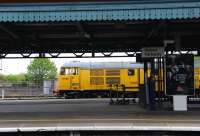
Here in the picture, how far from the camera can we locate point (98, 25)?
2039cm

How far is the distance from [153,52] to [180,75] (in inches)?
60.9

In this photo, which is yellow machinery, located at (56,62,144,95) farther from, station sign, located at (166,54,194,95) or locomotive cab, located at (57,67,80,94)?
station sign, located at (166,54,194,95)

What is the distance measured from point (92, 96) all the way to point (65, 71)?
10.9 ft

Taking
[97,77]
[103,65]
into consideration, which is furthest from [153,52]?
[97,77]

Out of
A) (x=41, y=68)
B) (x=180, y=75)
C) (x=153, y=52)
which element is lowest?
(x=180, y=75)

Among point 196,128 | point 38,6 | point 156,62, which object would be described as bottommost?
point 196,128

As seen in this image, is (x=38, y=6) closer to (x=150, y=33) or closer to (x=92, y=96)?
(x=150, y=33)

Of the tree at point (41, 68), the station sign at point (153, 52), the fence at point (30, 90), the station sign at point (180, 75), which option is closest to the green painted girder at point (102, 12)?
the station sign at point (180, 75)

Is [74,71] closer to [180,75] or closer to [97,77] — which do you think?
[97,77]

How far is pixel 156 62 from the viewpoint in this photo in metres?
23.3

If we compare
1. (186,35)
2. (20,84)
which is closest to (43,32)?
(186,35)

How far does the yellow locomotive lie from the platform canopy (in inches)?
524

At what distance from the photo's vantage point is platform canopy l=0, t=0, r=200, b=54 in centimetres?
1666

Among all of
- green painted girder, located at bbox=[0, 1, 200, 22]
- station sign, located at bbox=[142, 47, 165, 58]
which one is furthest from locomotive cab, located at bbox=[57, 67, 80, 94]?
green painted girder, located at bbox=[0, 1, 200, 22]
